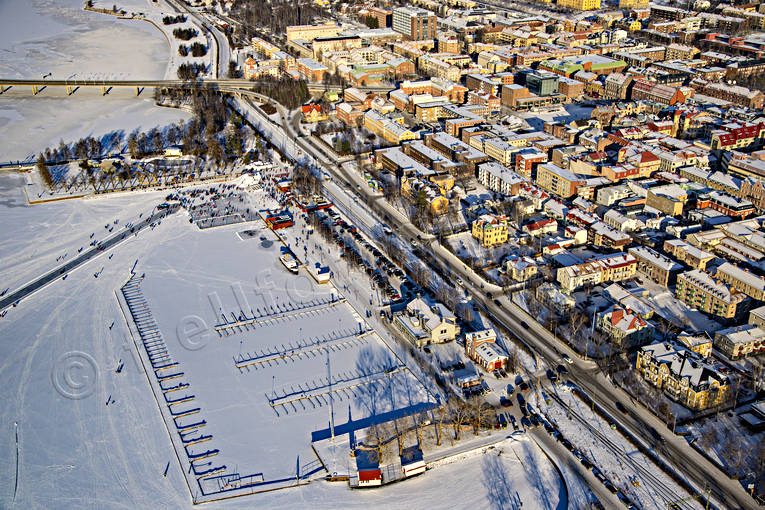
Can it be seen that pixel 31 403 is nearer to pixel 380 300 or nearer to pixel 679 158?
pixel 380 300

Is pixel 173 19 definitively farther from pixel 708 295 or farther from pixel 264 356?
pixel 708 295

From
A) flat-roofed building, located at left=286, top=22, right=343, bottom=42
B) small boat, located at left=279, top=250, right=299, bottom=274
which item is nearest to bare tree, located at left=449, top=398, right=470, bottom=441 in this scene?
small boat, located at left=279, top=250, right=299, bottom=274

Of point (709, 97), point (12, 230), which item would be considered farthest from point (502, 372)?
point (709, 97)

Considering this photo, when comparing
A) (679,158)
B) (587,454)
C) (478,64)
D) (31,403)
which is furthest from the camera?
(478,64)

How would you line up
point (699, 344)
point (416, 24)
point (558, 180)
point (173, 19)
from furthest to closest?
1. point (173, 19)
2. point (416, 24)
3. point (558, 180)
4. point (699, 344)

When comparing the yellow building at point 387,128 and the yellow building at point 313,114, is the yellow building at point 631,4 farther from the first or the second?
the yellow building at point 313,114

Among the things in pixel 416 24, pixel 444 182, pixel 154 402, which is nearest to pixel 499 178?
pixel 444 182
